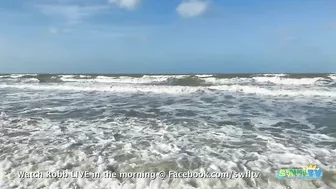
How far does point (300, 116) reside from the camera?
404 inches

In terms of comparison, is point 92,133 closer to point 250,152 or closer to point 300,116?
point 250,152

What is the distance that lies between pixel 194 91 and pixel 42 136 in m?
13.5

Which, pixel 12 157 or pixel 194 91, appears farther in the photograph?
pixel 194 91

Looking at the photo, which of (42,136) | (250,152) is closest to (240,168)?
(250,152)

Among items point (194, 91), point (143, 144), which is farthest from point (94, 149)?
point (194, 91)

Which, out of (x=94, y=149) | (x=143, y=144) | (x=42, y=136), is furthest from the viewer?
(x=42, y=136)

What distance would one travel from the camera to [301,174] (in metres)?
4.82

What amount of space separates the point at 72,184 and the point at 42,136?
318 centimetres

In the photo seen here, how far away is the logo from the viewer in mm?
4680

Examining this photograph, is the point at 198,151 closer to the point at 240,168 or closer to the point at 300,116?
the point at 240,168

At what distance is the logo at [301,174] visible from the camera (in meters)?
4.68

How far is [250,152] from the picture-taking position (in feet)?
19.5

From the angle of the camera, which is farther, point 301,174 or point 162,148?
point 162,148

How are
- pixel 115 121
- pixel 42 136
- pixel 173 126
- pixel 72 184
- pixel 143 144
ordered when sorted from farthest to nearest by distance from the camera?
1. pixel 115 121
2. pixel 173 126
3. pixel 42 136
4. pixel 143 144
5. pixel 72 184
